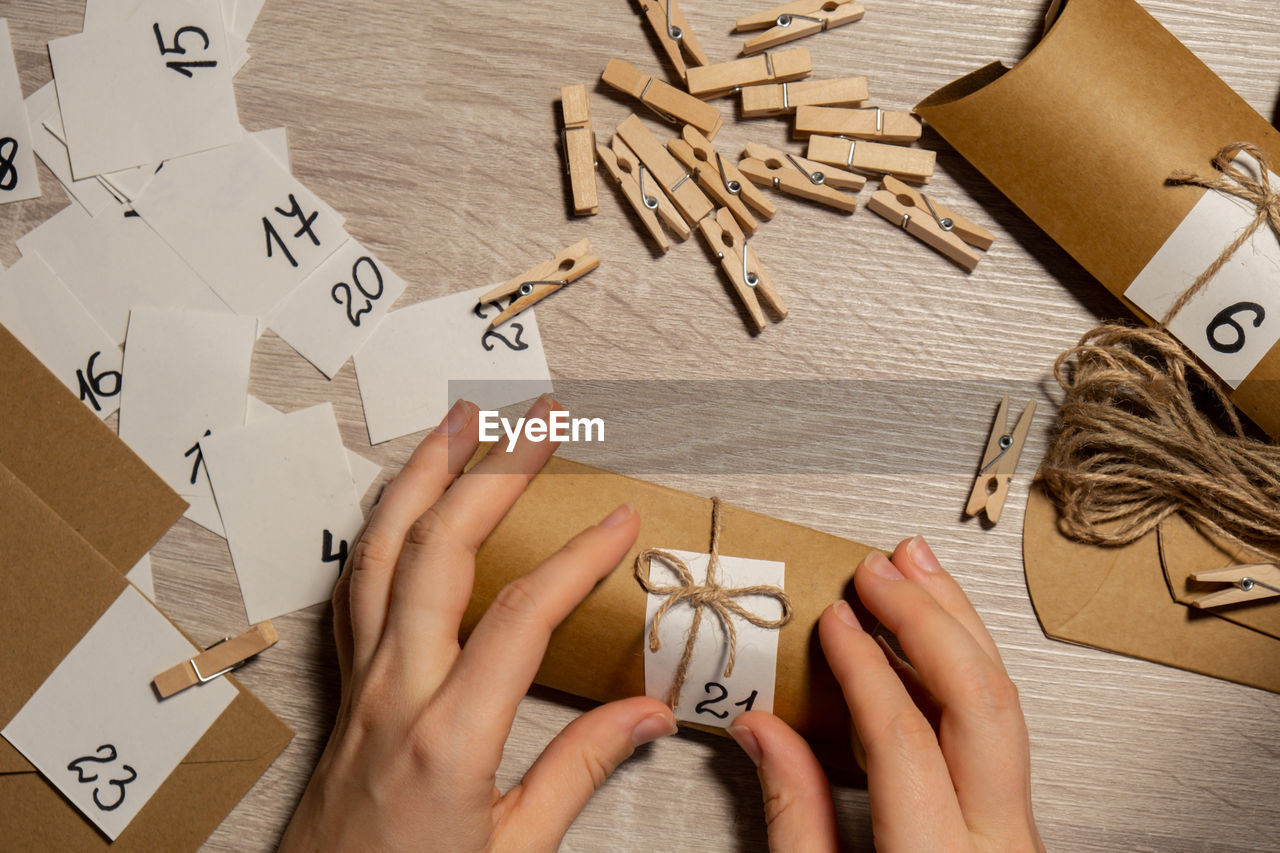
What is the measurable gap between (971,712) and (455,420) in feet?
1.69

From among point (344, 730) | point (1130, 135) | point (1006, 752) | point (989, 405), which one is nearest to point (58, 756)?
point (344, 730)

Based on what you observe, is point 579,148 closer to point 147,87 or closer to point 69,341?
point 147,87

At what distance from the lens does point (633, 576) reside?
744mm

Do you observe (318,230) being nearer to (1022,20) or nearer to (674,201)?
(674,201)

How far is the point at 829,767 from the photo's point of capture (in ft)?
2.73

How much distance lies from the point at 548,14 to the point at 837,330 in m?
0.48

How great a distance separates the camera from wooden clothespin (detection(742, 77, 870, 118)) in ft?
2.93

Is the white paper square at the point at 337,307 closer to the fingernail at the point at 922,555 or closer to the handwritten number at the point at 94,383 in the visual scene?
the handwritten number at the point at 94,383

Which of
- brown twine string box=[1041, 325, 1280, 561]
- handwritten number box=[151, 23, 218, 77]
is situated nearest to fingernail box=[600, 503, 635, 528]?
brown twine string box=[1041, 325, 1280, 561]

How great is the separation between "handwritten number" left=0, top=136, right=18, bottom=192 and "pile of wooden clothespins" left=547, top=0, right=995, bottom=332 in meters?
0.62

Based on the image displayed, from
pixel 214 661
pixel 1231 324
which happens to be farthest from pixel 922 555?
pixel 214 661

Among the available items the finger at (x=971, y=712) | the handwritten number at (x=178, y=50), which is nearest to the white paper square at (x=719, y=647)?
the finger at (x=971, y=712)

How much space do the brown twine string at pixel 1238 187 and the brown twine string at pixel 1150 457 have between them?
0.07 meters

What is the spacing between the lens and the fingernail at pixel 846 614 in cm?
72
